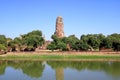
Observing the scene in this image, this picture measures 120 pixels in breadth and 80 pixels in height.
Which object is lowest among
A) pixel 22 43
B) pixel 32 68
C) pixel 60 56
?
pixel 32 68

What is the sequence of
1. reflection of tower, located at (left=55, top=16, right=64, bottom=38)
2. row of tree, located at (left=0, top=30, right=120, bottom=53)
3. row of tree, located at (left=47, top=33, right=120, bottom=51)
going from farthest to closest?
reflection of tower, located at (left=55, top=16, right=64, bottom=38) → row of tree, located at (left=0, top=30, right=120, bottom=53) → row of tree, located at (left=47, top=33, right=120, bottom=51)

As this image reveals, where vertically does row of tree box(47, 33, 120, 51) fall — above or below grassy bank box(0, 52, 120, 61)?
above

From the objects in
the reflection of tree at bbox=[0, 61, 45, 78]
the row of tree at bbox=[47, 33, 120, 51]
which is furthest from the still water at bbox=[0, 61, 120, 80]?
the row of tree at bbox=[47, 33, 120, 51]

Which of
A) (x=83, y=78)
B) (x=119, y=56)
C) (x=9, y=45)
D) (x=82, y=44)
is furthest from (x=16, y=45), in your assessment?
(x=83, y=78)

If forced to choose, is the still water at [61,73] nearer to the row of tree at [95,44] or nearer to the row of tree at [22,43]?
the row of tree at [95,44]

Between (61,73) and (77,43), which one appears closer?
(61,73)

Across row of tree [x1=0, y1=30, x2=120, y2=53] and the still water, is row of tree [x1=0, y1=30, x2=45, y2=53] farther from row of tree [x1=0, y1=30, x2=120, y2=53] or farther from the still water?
the still water

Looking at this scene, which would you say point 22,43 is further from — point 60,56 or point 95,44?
point 60,56

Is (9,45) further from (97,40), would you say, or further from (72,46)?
(97,40)

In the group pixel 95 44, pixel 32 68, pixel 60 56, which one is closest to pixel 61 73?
pixel 32 68

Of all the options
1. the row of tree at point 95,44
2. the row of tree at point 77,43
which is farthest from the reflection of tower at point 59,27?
the row of tree at point 95,44

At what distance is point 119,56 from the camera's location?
52281 millimetres

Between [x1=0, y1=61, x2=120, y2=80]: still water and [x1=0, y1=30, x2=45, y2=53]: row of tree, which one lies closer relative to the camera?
[x1=0, y1=61, x2=120, y2=80]: still water

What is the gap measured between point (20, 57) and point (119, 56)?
18.2 meters
